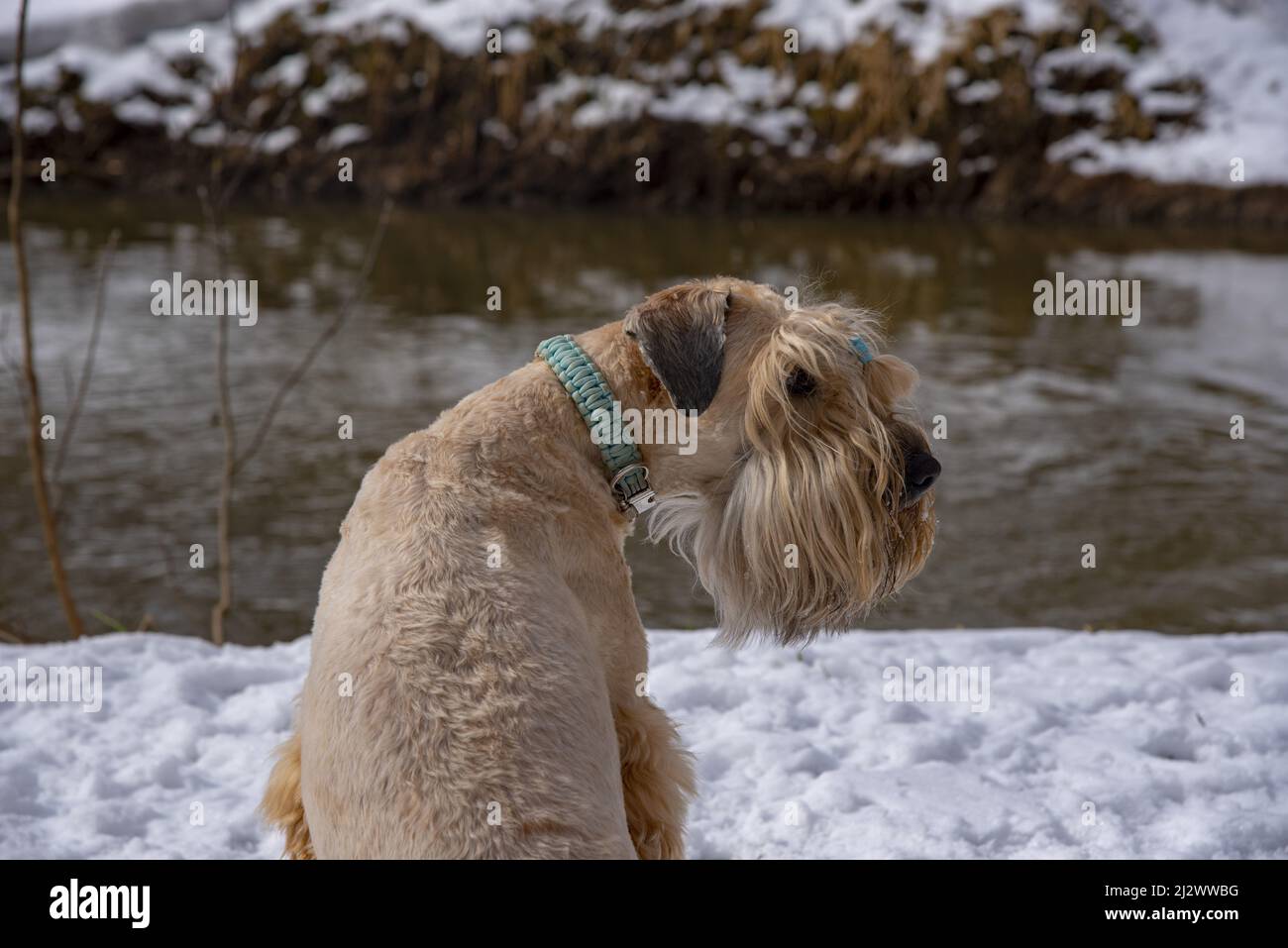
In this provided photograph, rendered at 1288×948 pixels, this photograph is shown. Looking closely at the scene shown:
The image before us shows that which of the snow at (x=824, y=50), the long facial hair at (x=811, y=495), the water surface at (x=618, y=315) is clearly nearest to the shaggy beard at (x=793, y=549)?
the long facial hair at (x=811, y=495)

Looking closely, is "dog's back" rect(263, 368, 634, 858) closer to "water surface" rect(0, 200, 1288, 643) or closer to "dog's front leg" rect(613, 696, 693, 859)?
"dog's front leg" rect(613, 696, 693, 859)

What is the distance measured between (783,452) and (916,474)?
35 centimetres

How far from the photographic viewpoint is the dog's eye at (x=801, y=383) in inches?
120

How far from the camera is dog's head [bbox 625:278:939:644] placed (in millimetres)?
3045

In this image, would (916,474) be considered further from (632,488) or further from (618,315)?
(618,315)

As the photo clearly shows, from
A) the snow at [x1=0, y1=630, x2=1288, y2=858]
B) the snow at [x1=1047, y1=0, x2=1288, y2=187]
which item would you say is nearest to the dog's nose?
the snow at [x1=0, y1=630, x2=1288, y2=858]

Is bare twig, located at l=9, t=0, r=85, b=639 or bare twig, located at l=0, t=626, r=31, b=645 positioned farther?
bare twig, located at l=0, t=626, r=31, b=645

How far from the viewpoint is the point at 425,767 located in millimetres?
2410

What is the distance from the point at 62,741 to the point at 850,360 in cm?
323

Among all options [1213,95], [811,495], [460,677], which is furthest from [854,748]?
[1213,95]

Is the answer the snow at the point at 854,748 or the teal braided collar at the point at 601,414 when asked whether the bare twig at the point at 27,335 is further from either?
the teal braided collar at the point at 601,414

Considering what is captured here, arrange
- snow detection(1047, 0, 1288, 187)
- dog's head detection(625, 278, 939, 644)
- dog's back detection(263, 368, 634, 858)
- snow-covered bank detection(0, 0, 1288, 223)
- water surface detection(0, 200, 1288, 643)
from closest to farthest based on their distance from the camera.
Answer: dog's back detection(263, 368, 634, 858) → dog's head detection(625, 278, 939, 644) → water surface detection(0, 200, 1288, 643) → snow detection(1047, 0, 1288, 187) → snow-covered bank detection(0, 0, 1288, 223)

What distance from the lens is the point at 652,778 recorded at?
2975 mm

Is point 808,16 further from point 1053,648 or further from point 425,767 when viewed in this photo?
point 425,767
